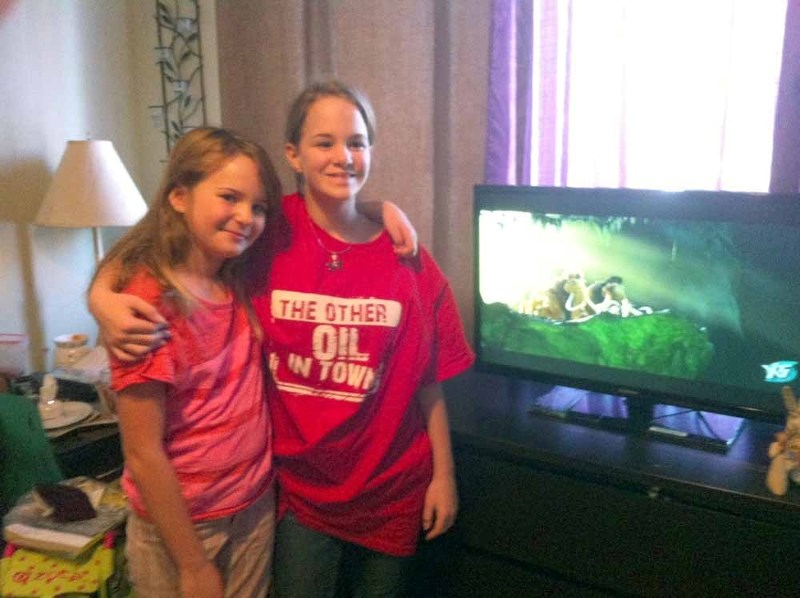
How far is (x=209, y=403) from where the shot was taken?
1.23m

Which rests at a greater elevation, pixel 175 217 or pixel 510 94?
pixel 510 94

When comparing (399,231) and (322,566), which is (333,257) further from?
(322,566)

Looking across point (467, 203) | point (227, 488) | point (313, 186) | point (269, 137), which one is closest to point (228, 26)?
point (269, 137)

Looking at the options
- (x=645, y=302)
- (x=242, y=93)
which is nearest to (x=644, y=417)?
(x=645, y=302)

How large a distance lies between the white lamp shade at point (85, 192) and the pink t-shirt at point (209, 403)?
1.03 m

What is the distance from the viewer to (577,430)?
5.25 feet

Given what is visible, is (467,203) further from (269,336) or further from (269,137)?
(269,336)

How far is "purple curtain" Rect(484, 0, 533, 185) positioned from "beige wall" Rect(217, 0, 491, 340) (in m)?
0.03

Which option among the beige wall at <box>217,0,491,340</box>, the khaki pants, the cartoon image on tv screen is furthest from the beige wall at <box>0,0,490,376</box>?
the khaki pants

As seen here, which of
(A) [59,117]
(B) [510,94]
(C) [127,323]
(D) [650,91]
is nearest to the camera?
(C) [127,323]

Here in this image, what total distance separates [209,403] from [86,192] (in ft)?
3.80

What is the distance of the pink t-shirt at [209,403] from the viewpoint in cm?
117

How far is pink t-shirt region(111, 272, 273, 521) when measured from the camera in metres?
1.17

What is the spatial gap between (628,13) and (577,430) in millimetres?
1009
